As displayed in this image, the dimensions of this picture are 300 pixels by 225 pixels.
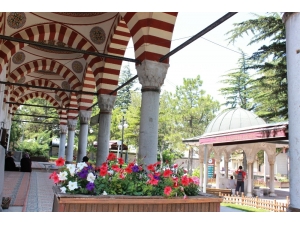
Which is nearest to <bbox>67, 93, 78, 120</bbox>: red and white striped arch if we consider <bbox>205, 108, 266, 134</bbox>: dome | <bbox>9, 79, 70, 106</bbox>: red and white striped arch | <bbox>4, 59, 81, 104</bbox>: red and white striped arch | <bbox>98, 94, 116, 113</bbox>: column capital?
<bbox>9, 79, 70, 106</bbox>: red and white striped arch

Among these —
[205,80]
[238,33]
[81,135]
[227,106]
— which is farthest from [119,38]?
[227,106]

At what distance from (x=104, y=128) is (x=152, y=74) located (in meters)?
3.35

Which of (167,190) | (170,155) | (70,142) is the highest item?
(70,142)

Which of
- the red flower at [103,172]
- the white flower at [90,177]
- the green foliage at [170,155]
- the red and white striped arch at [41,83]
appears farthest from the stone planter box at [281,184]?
the white flower at [90,177]

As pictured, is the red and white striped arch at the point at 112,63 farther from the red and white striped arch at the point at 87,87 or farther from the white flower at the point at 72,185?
the white flower at the point at 72,185

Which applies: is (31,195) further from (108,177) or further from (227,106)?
(227,106)

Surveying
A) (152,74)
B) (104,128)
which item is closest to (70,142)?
(104,128)

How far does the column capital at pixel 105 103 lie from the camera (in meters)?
8.66

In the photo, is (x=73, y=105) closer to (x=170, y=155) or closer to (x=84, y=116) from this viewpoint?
(x=84, y=116)

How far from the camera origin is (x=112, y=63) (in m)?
9.05

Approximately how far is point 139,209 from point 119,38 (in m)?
6.42

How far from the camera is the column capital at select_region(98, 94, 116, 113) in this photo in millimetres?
8665

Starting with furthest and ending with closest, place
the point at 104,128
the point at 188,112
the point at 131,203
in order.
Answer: the point at 188,112
the point at 104,128
the point at 131,203

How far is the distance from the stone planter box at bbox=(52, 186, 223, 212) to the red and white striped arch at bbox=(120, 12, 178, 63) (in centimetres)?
320
